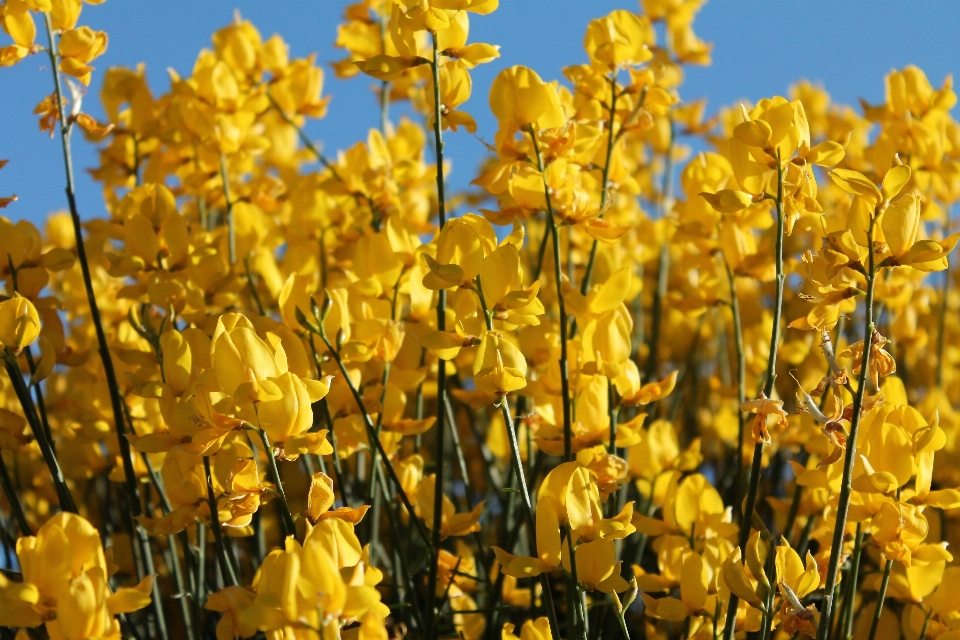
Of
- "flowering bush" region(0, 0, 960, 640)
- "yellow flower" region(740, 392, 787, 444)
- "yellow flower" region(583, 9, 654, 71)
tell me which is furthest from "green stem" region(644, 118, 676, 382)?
"yellow flower" region(740, 392, 787, 444)

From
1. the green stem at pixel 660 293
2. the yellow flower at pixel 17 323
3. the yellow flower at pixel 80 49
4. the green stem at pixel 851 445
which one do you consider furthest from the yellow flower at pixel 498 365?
the green stem at pixel 660 293

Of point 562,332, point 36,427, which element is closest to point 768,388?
point 562,332

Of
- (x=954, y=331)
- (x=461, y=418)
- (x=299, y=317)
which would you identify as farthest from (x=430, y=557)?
(x=954, y=331)

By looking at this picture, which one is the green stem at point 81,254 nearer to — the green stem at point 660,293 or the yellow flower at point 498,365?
the yellow flower at point 498,365

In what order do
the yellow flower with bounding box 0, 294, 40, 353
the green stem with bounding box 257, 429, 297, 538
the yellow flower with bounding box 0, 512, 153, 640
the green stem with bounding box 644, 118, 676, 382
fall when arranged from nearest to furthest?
1. the yellow flower with bounding box 0, 512, 153, 640
2. the green stem with bounding box 257, 429, 297, 538
3. the yellow flower with bounding box 0, 294, 40, 353
4. the green stem with bounding box 644, 118, 676, 382

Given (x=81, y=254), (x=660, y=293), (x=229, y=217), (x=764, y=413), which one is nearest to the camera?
(x=764, y=413)

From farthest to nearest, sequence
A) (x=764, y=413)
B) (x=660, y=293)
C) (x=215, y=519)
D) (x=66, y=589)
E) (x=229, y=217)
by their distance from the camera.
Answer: (x=660, y=293)
(x=229, y=217)
(x=215, y=519)
(x=764, y=413)
(x=66, y=589)

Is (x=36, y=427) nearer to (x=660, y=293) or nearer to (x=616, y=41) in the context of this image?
(x=616, y=41)

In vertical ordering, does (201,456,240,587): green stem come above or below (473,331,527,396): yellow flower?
below

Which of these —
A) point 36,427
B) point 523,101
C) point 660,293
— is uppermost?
point 523,101

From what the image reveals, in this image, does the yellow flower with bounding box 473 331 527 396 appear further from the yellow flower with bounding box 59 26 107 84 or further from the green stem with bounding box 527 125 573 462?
the yellow flower with bounding box 59 26 107 84
